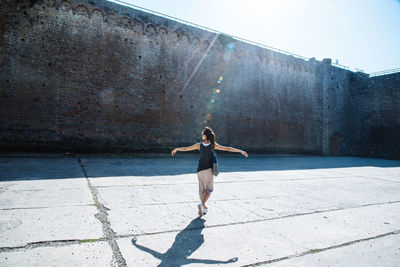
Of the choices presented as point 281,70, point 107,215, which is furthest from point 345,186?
point 281,70

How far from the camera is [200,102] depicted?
1420 centimetres

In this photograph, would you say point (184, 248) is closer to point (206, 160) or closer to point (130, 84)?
point (206, 160)

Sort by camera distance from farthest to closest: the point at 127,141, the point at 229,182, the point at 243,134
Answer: the point at 243,134
the point at 127,141
the point at 229,182

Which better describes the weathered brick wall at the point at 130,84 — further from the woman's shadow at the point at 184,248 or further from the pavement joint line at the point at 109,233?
the woman's shadow at the point at 184,248

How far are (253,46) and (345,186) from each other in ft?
40.8

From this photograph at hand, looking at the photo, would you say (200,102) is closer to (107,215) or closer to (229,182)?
(229,182)

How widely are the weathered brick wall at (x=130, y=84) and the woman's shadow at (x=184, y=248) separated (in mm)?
9540

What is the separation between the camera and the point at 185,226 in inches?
124

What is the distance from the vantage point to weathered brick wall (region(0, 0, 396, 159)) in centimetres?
1008

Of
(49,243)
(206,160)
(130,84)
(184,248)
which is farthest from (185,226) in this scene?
(130,84)

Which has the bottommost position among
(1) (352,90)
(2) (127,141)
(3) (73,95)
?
(2) (127,141)

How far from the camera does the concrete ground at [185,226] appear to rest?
229cm

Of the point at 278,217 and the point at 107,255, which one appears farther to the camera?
the point at 278,217

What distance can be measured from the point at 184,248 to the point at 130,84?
36.0 feet
